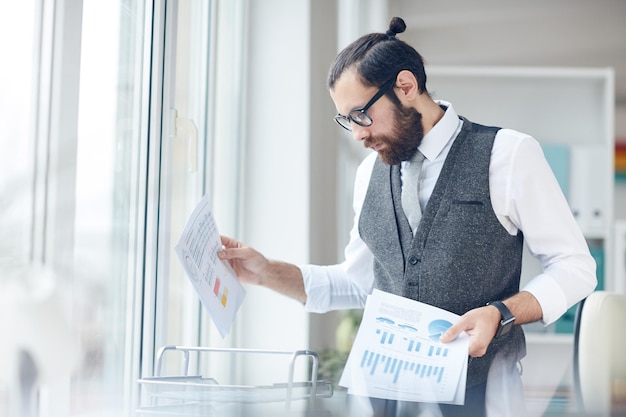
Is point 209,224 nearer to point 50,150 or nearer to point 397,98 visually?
point 50,150

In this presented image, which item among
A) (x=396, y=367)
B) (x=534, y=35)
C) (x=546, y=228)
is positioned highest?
(x=534, y=35)

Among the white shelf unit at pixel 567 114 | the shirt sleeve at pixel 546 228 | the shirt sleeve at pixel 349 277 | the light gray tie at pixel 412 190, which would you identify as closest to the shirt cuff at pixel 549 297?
the shirt sleeve at pixel 546 228

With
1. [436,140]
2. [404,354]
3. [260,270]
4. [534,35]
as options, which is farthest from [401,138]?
[534,35]

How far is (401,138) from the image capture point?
148 cm

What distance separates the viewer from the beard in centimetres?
148

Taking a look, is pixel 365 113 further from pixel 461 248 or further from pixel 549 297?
pixel 549 297

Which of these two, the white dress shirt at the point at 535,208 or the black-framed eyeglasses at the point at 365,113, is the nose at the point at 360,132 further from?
the white dress shirt at the point at 535,208

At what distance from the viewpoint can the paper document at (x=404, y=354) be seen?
110 centimetres

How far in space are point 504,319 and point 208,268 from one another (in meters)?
0.49

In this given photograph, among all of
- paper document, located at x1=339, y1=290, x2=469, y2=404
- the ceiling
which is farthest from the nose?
the ceiling

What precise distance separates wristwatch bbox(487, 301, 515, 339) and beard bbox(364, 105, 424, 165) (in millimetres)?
367

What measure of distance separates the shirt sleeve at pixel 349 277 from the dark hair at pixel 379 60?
0.22 meters

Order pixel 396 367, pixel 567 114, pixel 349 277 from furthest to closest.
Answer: pixel 567 114 < pixel 349 277 < pixel 396 367

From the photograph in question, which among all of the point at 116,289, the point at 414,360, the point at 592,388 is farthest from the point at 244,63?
the point at 592,388
